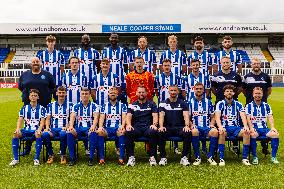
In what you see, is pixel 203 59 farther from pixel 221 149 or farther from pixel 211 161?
pixel 211 161

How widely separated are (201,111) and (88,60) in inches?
89.0

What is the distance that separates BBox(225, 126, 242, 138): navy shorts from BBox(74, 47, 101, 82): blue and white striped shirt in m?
2.56

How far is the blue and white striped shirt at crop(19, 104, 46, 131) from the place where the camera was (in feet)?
20.3

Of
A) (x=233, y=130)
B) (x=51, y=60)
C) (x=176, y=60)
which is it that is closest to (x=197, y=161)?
(x=233, y=130)

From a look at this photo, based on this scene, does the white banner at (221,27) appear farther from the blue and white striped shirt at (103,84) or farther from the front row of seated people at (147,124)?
the front row of seated people at (147,124)

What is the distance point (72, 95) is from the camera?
6793 mm

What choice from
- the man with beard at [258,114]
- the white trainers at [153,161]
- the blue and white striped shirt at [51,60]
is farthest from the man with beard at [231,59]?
the blue and white striped shirt at [51,60]

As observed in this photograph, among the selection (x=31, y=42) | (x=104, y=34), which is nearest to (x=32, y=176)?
(x=104, y=34)

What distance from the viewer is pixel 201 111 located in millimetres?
6281

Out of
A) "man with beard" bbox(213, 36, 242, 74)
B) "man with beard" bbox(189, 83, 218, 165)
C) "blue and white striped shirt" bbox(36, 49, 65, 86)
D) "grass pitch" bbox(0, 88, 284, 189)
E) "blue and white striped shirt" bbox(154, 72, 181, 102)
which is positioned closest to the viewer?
"grass pitch" bbox(0, 88, 284, 189)

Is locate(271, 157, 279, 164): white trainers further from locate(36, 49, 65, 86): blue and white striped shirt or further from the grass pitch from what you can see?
locate(36, 49, 65, 86): blue and white striped shirt

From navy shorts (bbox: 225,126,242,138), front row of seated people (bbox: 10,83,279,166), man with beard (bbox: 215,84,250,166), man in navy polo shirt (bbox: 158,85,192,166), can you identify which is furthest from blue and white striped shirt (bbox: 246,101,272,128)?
man in navy polo shirt (bbox: 158,85,192,166)

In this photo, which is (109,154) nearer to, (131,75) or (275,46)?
(131,75)

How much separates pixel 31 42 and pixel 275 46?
23.8 m
